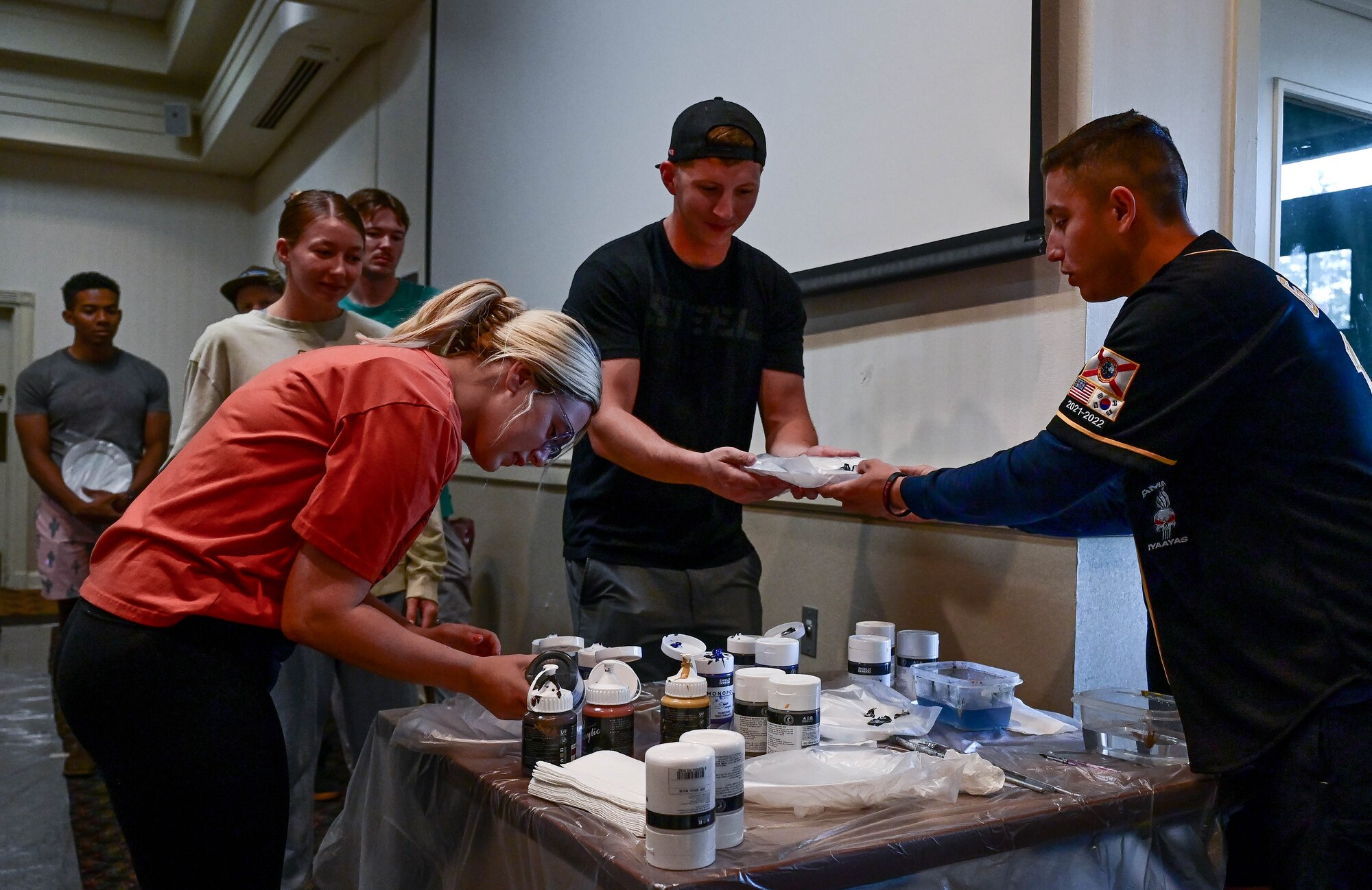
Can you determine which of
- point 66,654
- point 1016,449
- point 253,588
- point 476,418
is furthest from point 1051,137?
point 66,654

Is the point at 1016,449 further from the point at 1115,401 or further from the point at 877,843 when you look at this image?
the point at 877,843

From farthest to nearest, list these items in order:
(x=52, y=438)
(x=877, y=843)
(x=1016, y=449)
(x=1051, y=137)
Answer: (x=52, y=438) < (x=1051, y=137) < (x=1016, y=449) < (x=877, y=843)

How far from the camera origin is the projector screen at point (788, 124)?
2061 mm

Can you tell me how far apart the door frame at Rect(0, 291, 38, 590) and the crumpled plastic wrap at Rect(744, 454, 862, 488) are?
7845 millimetres

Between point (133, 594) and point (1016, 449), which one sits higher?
point (1016, 449)

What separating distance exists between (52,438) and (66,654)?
131 inches

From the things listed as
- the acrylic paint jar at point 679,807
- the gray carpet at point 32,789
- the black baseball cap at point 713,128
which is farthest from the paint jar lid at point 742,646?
the gray carpet at point 32,789

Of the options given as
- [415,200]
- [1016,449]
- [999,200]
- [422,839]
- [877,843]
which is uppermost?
[415,200]

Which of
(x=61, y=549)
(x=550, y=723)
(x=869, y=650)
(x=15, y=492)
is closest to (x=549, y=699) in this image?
(x=550, y=723)

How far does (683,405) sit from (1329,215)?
1.43 metres

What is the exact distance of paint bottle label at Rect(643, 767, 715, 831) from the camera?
965 mm

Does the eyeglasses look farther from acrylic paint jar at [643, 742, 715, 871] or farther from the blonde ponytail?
acrylic paint jar at [643, 742, 715, 871]

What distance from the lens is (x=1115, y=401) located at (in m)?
1.30

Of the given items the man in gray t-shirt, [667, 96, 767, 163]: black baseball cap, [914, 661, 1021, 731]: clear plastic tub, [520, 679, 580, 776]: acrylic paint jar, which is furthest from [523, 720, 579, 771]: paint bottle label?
the man in gray t-shirt
